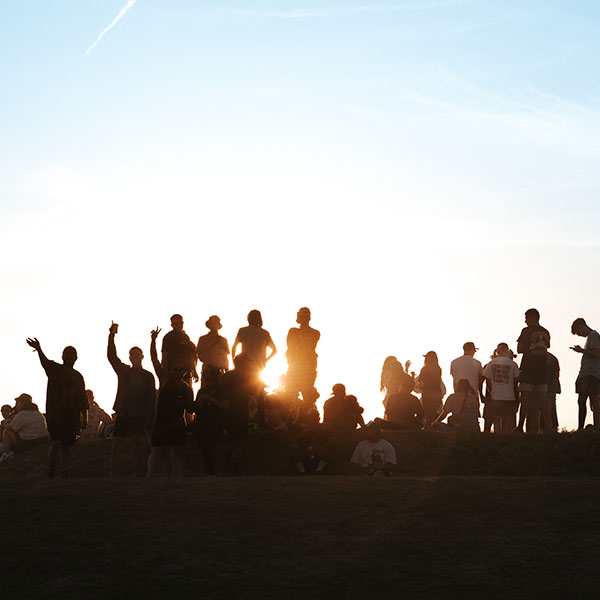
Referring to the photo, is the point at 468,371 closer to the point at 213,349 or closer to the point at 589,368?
the point at 589,368

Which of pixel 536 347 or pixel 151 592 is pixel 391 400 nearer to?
pixel 536 347

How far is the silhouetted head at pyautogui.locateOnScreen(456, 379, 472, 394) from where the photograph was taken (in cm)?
2032

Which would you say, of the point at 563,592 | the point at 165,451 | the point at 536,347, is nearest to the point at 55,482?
the point at 165,451

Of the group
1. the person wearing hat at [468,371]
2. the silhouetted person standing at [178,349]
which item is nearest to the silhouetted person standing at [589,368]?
the person wearing hat at [468,371]

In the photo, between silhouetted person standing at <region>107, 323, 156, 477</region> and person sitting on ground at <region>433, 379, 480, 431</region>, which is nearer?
silhouetted person standing at <region>107, 323, 156, 477</region>

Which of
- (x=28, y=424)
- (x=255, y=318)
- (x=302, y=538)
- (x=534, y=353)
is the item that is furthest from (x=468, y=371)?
(x=302, y=538)

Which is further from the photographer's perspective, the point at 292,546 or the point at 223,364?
the point at 223,364

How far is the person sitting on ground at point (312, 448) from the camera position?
18328mm

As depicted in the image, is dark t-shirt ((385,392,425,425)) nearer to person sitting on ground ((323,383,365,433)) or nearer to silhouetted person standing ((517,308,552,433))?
person sitting on ground ((323,383,365,433))

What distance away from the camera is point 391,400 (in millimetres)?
21281

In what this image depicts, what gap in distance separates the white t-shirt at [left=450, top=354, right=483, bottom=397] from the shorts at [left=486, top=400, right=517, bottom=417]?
1.41ft

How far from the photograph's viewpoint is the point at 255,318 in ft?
60.6

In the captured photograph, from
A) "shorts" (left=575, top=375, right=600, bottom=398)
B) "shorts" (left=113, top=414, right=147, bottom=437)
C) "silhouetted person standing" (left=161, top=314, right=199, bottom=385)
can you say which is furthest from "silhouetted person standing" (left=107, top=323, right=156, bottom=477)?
"shorts" (left=575, top=375, right=600, bottom=398)

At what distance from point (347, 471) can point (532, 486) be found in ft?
15.1
